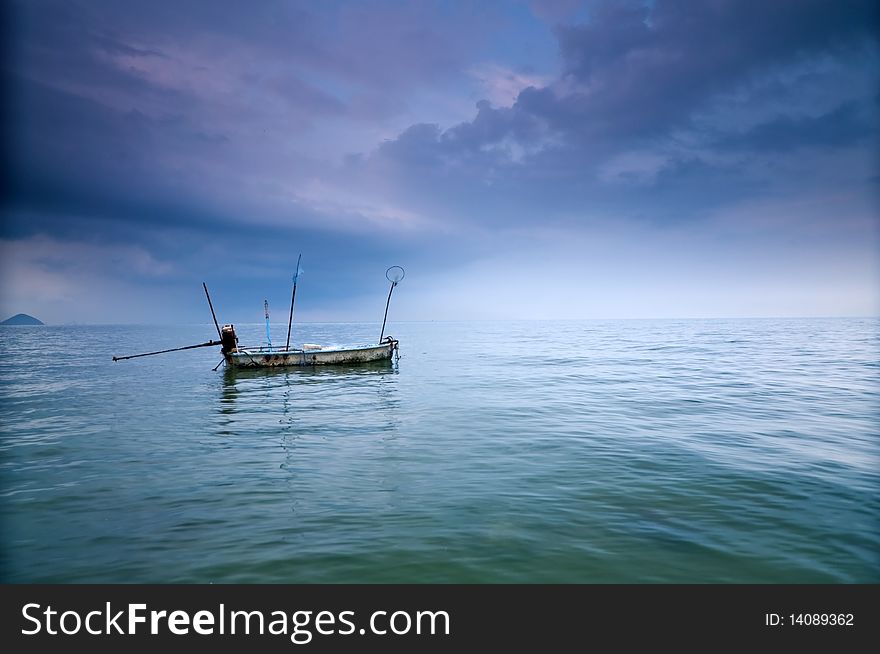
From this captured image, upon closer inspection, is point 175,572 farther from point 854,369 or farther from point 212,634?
point 854,369

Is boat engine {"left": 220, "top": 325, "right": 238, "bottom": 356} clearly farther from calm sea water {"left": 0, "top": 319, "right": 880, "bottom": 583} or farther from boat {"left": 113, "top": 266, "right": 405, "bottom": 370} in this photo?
calm sea water {"left": 0, "top": 319, "right": 880, "bottom": 583}

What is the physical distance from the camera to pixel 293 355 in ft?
124

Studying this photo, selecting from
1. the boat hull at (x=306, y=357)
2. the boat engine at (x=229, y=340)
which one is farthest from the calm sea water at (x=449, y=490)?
the boat engine at (x=229, y=340)

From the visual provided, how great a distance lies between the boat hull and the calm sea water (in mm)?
13819

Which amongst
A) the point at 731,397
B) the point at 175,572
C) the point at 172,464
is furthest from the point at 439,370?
the point at 175,572

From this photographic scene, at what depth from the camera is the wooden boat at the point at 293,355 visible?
36.9 metres

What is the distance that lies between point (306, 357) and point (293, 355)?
44.7 inches

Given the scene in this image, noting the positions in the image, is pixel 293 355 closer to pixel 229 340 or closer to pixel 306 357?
pixel 306 357

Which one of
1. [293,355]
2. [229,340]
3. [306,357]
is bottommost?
[306,357]

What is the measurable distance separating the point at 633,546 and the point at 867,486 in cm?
743

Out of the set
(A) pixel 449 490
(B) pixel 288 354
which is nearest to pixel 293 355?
(B) pixel 288 354

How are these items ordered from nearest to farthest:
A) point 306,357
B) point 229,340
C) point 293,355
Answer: point 229,340
point 293,355
point 306,357

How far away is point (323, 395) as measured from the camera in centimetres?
2555

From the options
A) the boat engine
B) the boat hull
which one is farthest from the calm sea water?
the boat engine
